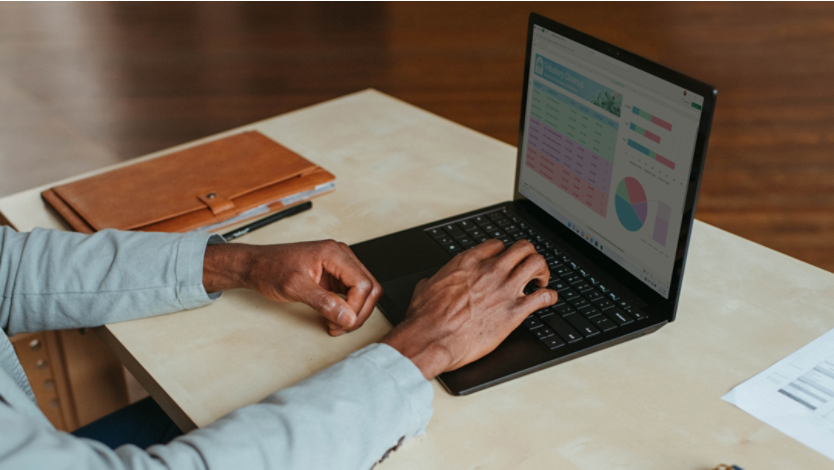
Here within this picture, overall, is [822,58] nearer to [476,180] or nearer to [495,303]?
[476,180]

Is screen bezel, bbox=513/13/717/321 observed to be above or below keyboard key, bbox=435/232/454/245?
above

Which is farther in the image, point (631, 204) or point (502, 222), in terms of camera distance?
point (502, 222)

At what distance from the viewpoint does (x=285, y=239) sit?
1191mm

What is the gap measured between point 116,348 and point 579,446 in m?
0.63

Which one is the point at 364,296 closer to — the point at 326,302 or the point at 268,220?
the point at 326,302

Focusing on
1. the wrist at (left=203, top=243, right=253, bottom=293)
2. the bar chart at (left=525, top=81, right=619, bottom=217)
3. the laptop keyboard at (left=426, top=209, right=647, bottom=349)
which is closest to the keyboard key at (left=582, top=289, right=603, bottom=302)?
the laptop keyboard at (left=426, top=209, right=647, bottom=349)

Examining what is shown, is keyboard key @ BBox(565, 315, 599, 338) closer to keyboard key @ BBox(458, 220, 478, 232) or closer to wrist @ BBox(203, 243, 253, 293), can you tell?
keyboard key @ BBox(458, 220, 478, 232)

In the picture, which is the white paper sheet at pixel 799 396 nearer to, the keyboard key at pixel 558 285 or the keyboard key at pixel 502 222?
the keyboard key at pixel 558 285

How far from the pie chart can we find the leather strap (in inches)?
25.6

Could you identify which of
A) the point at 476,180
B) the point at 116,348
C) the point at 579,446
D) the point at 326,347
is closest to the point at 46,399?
the point at 116,348

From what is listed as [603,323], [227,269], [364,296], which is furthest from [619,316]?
[227,269]

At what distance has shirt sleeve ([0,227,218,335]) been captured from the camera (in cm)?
100

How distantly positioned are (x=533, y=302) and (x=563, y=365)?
3.4 inches

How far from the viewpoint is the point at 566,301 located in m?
0.96
